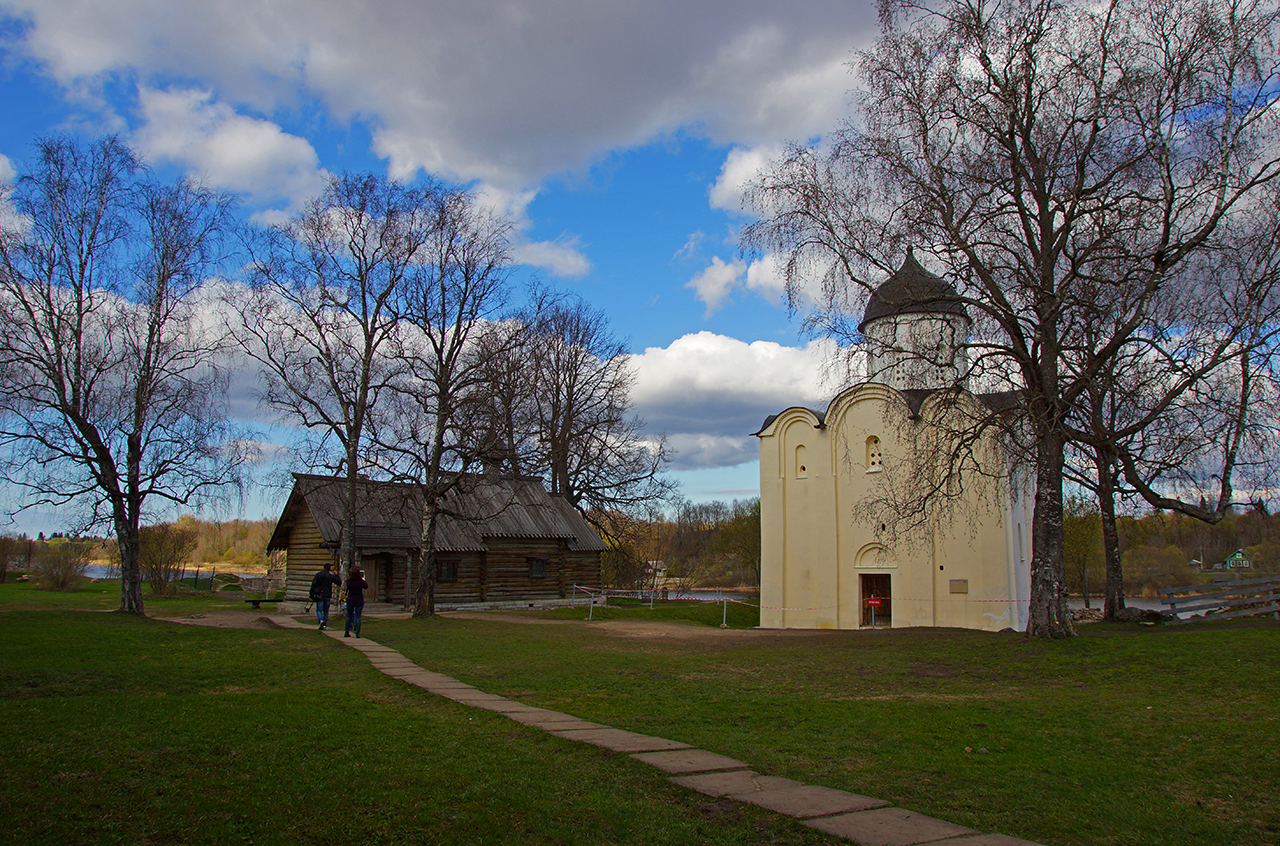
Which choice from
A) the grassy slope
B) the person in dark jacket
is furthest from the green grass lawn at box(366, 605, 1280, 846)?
the grassy slope

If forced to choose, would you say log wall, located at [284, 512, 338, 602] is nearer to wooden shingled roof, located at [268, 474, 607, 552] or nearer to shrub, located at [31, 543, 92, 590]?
wooden shingled roof, located at [268, 474, 607, 552]

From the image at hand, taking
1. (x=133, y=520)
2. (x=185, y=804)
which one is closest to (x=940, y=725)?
(x=185, y=804)

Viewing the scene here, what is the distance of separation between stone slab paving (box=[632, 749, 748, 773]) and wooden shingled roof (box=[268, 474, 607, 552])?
18.2 m

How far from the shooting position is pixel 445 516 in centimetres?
3144

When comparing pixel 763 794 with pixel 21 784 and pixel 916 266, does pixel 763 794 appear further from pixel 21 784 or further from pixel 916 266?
pixel 916 266

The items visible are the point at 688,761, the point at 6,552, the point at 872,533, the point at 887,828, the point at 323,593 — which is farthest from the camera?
the point at 6,552

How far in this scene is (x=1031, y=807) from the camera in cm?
536

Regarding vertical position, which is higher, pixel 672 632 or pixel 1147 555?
pixel 1147 555

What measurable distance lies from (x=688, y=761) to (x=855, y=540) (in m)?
22.1

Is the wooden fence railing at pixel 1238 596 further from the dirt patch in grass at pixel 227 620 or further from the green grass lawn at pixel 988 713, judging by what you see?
the dirt patch in grass at pixel 227 620

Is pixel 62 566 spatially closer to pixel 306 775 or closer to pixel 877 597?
pixel 877 597

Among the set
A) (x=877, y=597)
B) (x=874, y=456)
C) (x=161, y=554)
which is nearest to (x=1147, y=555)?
(x=877, y=597)

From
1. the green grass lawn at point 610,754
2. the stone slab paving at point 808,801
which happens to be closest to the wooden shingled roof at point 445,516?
the green grass lawn at point 610,754

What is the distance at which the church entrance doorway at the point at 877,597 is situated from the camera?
27.0 metres
